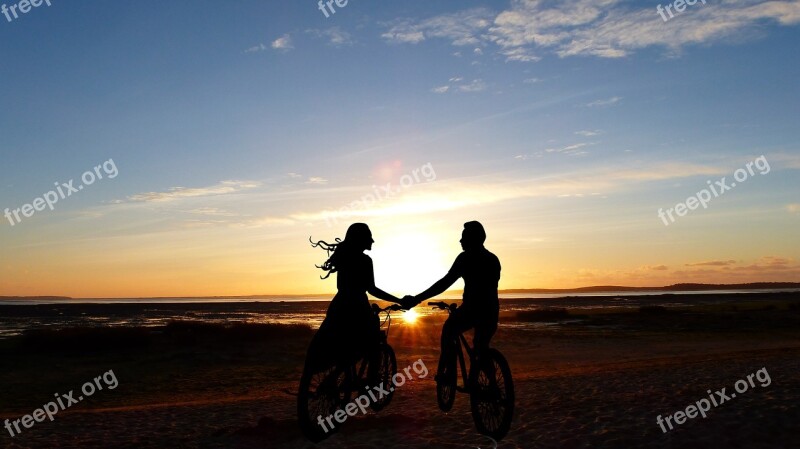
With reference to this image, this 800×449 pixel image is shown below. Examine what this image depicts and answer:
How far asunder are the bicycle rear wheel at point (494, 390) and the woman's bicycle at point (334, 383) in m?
A: 1.33

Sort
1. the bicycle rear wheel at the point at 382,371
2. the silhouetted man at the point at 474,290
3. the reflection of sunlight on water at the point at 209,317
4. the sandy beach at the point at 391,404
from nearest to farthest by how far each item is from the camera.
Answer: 1. the silhouetted man at the point at 474,290
2. the bicycle rear wheel at the point at 382,371
3. the sandy beach at the point at 391,404
4. the reflection of sunlight on water at the point at 209,317

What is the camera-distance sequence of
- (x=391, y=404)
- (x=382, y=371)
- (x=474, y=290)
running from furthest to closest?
(x=391, y=404) < (x=382, y=371) < (x=474, y=290)

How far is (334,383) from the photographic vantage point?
854cm

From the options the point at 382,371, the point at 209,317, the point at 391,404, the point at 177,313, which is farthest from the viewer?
the point at 177,313

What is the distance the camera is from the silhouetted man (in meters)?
8.59

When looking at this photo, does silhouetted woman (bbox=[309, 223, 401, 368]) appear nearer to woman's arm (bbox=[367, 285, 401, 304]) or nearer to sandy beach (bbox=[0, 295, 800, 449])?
woman's arm (bbox=[367, 285, 401, 304])

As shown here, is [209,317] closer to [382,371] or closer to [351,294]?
[382,371]

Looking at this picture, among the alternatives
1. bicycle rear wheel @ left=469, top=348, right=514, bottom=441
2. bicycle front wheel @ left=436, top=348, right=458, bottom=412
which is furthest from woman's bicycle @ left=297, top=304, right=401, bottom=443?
bicycle rear wheel @ left=469, top=348, right=514, bottom=441

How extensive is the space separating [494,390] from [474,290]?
1376 millimetres

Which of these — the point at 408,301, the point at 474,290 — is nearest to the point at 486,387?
the point at 474,290

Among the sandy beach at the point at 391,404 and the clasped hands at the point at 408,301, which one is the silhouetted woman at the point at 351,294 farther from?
the sandy beach at the point at 391,404

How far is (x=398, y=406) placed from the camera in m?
12.6

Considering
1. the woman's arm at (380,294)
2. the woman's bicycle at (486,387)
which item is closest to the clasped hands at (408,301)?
the woman's arm at (380,294)

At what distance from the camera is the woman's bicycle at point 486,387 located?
840cm
